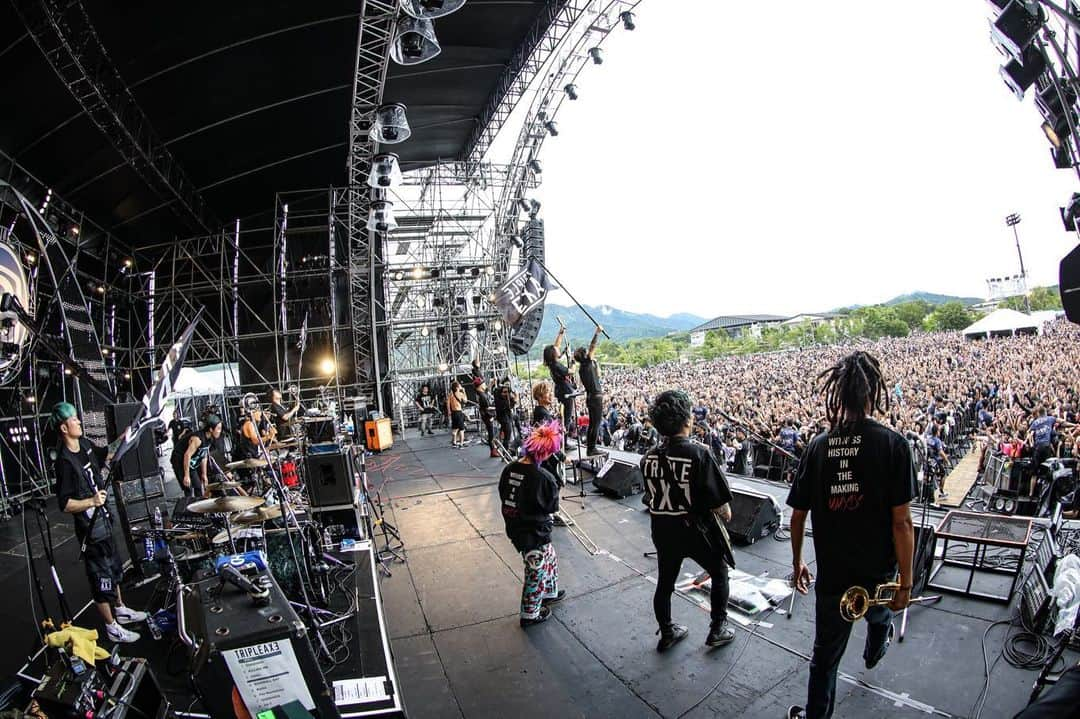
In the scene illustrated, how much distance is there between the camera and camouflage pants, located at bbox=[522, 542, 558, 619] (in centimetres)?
392

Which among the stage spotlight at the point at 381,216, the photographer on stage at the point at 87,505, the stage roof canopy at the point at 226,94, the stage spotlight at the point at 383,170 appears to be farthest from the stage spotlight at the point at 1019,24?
the stage spotlight at the point at 381,216

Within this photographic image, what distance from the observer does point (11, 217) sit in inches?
386

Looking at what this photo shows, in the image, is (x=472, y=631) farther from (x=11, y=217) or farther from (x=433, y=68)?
(x=433, y=68)

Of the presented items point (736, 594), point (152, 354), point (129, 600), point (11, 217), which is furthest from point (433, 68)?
point (736, 594)

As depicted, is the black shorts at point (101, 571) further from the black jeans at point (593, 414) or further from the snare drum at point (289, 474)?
the black jeans at point (593, 414)

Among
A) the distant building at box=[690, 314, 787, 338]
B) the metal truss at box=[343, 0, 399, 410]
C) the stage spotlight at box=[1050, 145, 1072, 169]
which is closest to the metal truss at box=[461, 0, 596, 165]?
the metal truss at box=[343, 0, 399, 410]

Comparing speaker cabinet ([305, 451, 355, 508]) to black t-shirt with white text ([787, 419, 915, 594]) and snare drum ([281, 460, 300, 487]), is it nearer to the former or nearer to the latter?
snare drum ([281, 460, 300, 487])

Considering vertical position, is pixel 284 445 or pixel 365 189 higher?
pixel 365 189

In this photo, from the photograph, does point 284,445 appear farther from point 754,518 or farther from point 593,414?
point 754,518

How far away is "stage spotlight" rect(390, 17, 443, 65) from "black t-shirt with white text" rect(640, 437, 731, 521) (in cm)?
859

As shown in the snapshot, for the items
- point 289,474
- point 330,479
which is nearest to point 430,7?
point 330,479

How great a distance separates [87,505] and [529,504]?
11.4ft

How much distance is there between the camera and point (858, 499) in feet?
7.73

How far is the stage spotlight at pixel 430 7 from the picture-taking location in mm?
7516
